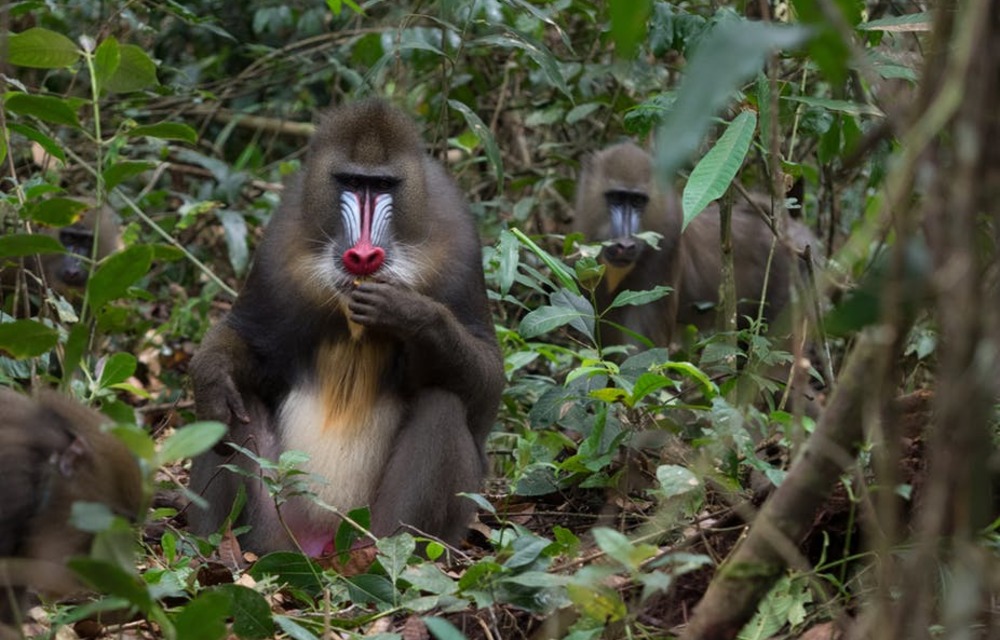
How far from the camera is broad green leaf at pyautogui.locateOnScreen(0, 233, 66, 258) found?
356 cm

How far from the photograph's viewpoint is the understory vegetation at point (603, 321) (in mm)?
1866

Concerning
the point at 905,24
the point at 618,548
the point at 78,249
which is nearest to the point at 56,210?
the point at 618,548

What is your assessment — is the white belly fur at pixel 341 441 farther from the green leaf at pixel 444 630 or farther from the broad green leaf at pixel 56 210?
the green leaf at pixel 444 630

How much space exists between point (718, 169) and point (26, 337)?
174 cm

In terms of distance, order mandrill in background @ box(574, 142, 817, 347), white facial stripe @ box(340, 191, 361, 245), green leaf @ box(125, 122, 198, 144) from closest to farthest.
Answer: green leaf @ box(125, 122, 198, 144)
white facial stripe @ box(340, 191, 361, 245)
mandrill in background @ box(574, 142, 817, 347)

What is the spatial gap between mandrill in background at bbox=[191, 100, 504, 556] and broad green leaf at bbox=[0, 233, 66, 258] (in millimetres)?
1025

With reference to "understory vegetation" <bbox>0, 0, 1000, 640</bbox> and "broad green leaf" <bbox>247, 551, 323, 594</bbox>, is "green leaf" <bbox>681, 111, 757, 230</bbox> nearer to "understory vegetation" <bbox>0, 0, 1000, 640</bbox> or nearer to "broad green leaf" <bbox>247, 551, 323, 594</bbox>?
"understory vegetation" <bbox>0, 0, 1000, 640</bbox>

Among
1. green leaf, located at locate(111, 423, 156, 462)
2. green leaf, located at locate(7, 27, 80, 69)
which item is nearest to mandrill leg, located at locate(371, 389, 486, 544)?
green leaf, located at locate(7, 27, 80, 69)

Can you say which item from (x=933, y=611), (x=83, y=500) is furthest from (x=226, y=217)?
(x=933, y=611)

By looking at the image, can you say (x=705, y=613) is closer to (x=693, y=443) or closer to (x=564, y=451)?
(x=693, y=443)

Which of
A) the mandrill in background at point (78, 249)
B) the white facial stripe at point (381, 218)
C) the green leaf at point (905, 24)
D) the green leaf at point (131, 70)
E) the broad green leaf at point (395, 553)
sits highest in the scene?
the green leaf at point (905, 24)

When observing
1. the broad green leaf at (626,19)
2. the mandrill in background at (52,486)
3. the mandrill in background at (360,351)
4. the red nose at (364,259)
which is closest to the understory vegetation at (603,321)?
the broad green leaf at (626,19)

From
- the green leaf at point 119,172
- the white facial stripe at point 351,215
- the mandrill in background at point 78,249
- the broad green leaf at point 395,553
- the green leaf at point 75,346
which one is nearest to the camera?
the green leaf at point 75,346

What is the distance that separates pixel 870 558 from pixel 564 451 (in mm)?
2242
